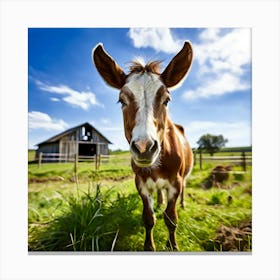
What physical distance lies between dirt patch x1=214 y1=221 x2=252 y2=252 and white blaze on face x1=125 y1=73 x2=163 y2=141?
107cm

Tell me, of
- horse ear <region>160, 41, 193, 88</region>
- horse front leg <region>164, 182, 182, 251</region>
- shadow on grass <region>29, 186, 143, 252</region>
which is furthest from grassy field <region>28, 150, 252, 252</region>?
horse ear <region>160, 41, 193, 88</region>

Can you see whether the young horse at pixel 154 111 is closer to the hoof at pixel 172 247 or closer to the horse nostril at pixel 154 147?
the hoof at pixel 172 247

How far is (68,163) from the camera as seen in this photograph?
2.00 m

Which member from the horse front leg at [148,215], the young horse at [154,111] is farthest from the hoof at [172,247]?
the horse front leg at [148,215]

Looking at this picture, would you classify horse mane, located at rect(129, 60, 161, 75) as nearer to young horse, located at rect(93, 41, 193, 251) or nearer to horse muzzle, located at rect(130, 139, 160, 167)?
young horse, located at rect(93, 41, 193, 251)

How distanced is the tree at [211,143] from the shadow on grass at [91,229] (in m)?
0.78

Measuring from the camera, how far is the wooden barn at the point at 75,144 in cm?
189

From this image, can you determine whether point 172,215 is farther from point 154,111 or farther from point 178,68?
point 178,68

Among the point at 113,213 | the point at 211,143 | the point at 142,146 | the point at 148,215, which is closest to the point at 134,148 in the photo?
the point at 142,146

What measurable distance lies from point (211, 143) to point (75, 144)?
115 cm

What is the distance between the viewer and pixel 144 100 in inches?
52.7
